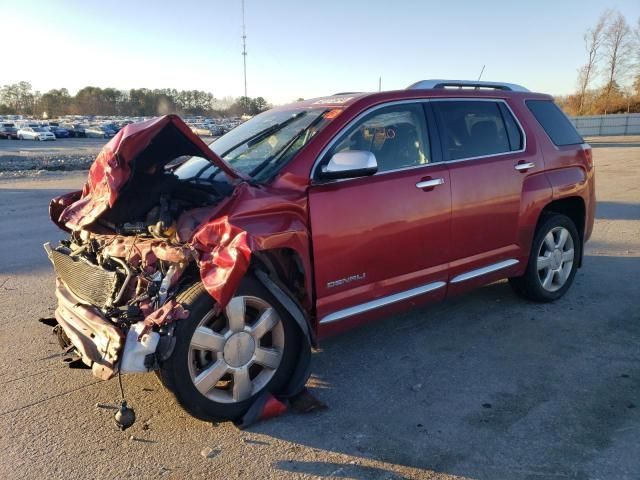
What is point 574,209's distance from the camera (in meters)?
5.61

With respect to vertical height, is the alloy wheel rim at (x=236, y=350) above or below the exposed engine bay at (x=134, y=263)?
below

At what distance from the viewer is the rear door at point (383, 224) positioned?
12.0 feet

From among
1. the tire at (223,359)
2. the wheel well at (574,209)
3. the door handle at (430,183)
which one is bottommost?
the tire at (223,359)

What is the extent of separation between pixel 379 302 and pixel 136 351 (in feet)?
5.76

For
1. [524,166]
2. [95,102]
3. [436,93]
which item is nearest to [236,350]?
[436,93]

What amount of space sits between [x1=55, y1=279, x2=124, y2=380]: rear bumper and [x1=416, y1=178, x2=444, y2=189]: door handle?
7.72ft

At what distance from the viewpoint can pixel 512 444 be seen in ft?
10.1

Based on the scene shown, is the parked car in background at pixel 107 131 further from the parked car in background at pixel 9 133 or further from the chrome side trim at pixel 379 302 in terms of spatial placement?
the chrome side trim at pixel 379 302

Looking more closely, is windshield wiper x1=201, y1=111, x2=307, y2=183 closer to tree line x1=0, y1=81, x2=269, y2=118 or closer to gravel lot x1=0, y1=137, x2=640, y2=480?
gravel lot x1=0, y1=137, x2=640, y2=480

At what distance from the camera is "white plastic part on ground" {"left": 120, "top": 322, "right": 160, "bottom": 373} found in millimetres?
2939

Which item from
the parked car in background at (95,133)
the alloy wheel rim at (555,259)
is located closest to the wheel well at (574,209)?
the alloy wheel rim at (555,259)

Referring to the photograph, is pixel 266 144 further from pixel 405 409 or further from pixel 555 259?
pixel 555 259

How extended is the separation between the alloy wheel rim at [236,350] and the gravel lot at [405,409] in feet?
0.86

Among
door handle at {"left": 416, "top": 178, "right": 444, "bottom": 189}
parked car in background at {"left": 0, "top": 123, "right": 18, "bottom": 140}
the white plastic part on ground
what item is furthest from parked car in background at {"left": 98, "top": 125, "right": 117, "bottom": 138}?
the white plastic part on ground
